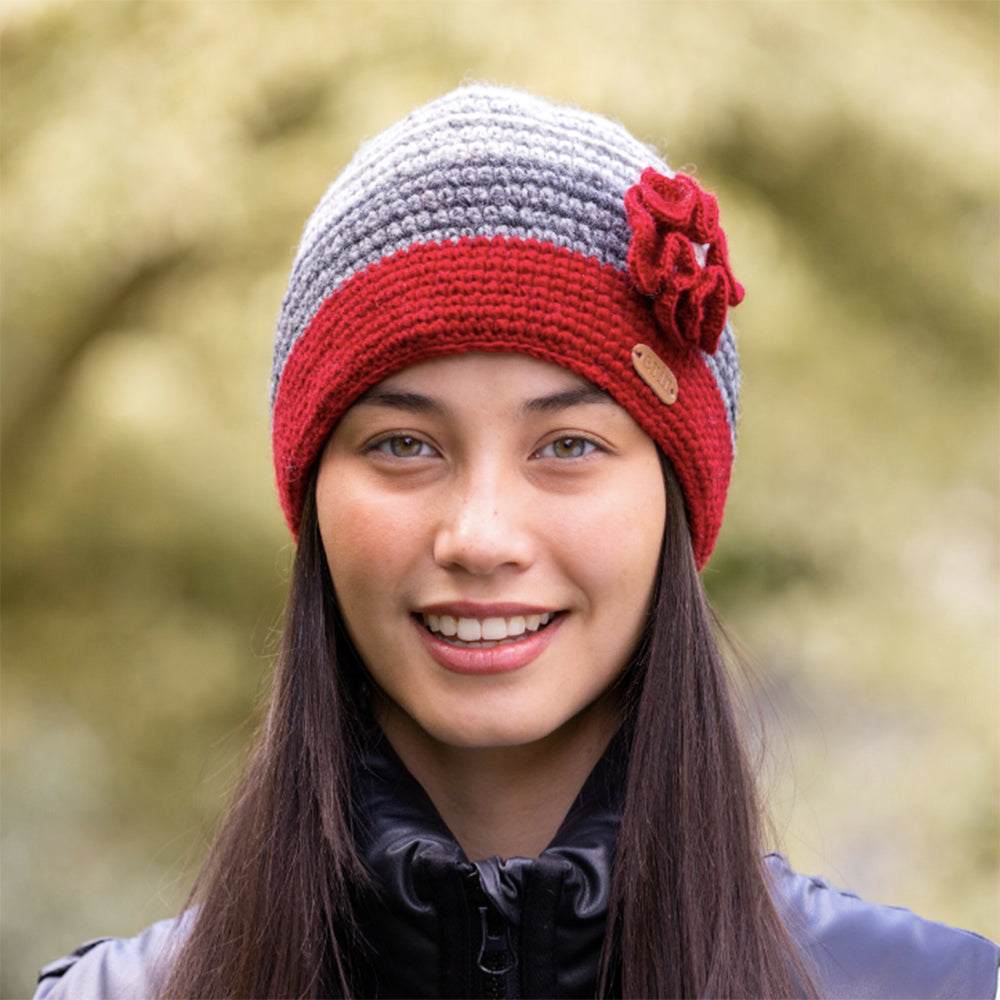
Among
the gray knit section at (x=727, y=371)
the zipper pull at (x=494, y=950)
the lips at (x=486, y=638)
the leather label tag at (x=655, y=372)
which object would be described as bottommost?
the zipper pull at (x=494, y=950)

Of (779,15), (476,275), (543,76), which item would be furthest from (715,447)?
(779,15)

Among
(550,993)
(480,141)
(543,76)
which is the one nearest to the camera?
(550,993)

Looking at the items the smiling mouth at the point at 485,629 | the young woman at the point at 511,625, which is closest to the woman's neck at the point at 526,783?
the young woman at the point at 511,625

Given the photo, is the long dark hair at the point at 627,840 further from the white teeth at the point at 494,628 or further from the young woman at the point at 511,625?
the white teeth at the point at 494,628

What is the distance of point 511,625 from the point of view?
1745 millimetres

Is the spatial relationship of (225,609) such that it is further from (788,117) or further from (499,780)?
(788,117)

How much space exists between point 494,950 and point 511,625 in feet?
1.36

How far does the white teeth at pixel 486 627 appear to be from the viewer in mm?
1736

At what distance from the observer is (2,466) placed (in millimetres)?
3543

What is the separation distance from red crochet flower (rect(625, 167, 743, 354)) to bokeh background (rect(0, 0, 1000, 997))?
1.60 m

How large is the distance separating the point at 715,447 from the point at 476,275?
1.45 ft

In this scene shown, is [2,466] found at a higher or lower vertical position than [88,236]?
lower

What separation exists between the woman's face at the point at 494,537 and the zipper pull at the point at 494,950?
228 mm

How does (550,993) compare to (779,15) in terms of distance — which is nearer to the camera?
(550,993)
